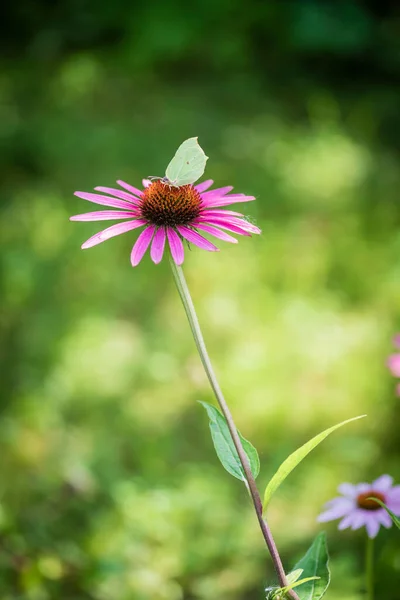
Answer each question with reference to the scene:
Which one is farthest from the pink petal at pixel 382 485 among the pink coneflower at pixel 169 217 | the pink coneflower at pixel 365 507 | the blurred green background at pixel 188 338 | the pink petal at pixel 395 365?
the pink coneflower at pixel 169 217

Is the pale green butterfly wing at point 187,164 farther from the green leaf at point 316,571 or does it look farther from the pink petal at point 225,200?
the green leaf at point 316,571

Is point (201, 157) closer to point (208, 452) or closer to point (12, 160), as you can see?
point (208, 452)

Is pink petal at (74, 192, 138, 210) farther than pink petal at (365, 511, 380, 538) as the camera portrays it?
No

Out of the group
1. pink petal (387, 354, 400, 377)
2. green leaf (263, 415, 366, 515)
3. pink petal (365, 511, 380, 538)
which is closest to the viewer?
green leaf (263, 415, 366, 515)

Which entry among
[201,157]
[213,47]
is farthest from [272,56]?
[201,157]

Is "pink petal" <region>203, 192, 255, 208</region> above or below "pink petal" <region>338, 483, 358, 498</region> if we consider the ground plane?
above

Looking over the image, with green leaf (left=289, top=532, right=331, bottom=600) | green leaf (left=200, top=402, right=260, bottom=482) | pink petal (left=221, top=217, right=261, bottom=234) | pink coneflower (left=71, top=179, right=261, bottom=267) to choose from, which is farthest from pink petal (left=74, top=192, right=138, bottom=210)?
green leaf (left=289, top=532, right=331, bottom=600)

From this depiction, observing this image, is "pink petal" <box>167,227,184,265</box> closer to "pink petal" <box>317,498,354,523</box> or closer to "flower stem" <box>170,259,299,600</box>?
"flower stem" <box>170,259,299,600</box>
